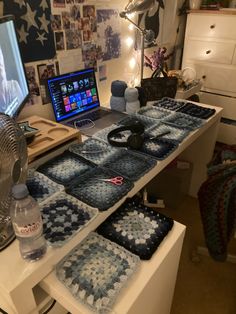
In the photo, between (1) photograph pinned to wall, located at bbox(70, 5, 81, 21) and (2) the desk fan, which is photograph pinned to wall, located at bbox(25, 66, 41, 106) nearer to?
(1) photograph pinned to wall, located at bbox(70, 5, 81, 21)

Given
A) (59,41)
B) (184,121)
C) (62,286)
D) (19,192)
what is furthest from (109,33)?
(62,286)

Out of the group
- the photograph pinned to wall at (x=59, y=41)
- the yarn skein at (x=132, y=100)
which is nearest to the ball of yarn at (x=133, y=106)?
the yarn skein at (x=132, y=100)

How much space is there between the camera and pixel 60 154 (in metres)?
1.09

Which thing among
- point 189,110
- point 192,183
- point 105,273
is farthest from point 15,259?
point 192,183

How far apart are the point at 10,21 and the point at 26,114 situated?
1.57ft

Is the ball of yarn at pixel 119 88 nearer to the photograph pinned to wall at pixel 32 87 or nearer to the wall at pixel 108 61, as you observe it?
the wall at pixel 108 61

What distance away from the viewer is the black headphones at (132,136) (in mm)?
1130

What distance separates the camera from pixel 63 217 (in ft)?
2.57

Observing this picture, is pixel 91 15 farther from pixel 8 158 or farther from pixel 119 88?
pixel 8 158

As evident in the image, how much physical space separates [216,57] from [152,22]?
0.64 m

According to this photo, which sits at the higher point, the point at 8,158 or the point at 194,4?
the point at 194,4

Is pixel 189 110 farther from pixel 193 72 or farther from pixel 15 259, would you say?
pixel 15 259

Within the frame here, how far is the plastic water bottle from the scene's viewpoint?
0.60 m

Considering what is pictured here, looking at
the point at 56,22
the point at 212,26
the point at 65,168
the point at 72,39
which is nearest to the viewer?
the point at 65,168
